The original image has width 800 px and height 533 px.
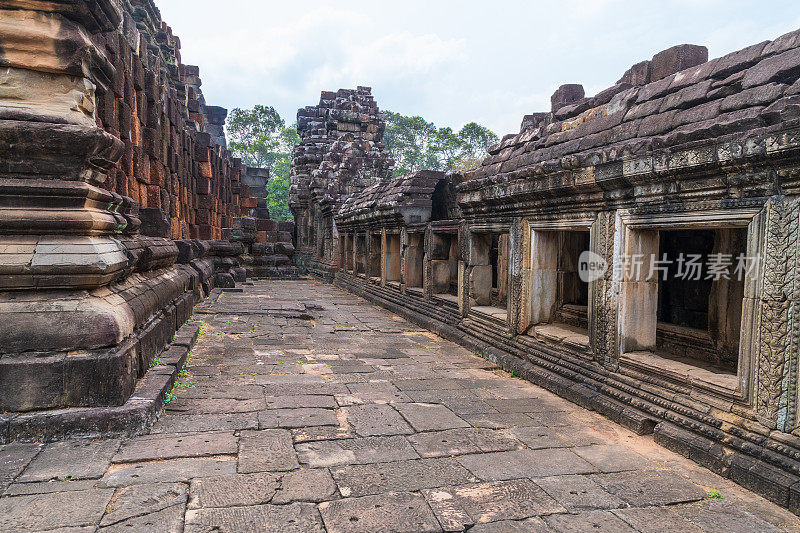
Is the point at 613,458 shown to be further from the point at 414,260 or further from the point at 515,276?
the point at 414,260

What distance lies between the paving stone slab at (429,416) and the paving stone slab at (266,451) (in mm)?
873

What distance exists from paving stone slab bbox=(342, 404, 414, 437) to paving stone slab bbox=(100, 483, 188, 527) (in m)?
1.21

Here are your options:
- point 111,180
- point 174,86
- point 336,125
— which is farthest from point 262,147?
point 111,180

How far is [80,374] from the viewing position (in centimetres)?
315

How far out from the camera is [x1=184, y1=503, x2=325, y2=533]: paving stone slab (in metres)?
2.21

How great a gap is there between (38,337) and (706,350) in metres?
5.03

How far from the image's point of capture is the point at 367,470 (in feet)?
9.32

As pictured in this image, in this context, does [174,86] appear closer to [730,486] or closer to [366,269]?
[366,269]

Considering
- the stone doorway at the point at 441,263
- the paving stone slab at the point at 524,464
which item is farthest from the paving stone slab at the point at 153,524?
the stone doorway at the point at 441,263

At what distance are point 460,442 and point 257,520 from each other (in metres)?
1.42

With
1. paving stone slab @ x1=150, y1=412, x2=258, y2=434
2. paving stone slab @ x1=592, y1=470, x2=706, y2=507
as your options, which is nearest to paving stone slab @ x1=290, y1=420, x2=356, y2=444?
paving stone slab @ x1=150, y1=412, x2=258, y2=434

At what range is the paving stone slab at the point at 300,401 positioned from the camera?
3906mm

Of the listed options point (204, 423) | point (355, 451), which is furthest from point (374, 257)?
point (355, 451)

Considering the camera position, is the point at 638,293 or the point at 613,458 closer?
the point at 613,458
